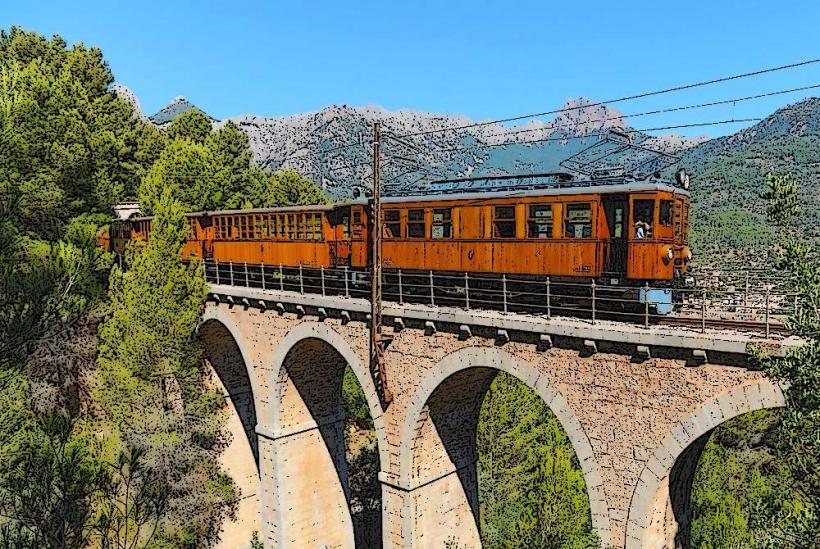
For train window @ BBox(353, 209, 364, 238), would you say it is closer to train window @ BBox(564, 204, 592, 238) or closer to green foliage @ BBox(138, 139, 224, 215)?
train window @ BBox(564, 204, 592, 238)

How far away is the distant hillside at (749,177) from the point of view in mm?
38344

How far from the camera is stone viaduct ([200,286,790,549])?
1088cm

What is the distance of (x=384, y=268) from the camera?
17.6m

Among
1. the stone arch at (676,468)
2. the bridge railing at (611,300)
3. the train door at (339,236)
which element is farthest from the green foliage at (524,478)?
the train door at (339,236)

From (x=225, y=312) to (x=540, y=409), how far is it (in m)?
15.5

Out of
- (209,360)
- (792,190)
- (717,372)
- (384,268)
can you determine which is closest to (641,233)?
(717,372)

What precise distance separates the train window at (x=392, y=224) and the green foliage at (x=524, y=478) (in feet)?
29.2

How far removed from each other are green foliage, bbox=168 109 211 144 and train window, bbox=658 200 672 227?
33.6 metres

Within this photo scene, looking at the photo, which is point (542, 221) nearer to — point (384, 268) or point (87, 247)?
point (384, 268)

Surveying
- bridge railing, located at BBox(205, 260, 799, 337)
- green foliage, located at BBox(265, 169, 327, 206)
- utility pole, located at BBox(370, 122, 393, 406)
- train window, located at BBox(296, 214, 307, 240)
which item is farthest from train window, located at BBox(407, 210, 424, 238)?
green foliage, located at BBox(265, 169, 327, 206)

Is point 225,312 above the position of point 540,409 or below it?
above

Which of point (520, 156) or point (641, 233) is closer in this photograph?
point (641, 233)

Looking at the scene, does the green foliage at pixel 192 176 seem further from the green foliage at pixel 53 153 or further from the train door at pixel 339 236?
the train door at pixel 339 236

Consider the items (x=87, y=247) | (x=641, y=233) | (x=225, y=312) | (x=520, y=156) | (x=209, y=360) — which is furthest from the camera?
(x=520, y=156)
